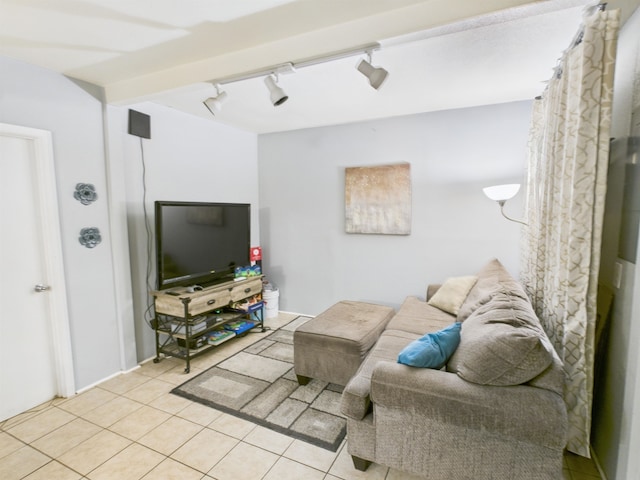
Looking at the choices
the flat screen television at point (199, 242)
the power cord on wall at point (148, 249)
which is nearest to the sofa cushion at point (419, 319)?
the flat screen television at point (199, 242)

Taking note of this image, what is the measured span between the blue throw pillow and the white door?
2.61 m

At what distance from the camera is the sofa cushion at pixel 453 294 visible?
9.82 feet

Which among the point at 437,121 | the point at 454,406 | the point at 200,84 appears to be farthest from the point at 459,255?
the point at 200,84

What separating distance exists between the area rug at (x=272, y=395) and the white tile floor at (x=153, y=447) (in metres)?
0.08

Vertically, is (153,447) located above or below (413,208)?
below

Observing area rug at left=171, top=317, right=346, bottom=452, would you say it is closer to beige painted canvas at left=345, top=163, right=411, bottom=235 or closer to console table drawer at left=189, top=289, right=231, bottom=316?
console table drawer at left=189, top=289, right=231, bottom=316

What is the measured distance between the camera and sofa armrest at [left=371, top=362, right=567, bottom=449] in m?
1.35

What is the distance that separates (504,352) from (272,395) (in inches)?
72.0

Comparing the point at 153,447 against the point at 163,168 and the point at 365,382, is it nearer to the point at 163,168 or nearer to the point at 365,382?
the point at 365,382

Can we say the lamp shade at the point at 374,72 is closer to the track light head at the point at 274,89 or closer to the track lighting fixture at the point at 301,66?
the track lighting fixture at the point at 301,66

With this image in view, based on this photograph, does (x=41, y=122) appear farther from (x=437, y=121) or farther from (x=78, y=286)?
(x=437, y=121)

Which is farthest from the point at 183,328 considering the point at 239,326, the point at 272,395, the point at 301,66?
the point at 301,66

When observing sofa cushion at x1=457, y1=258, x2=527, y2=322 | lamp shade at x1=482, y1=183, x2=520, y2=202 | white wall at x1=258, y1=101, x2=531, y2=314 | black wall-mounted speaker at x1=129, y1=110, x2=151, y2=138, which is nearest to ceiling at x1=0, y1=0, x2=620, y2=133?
black wall-mounted speaker at x1=129, y1=110, x2=151, y2=138

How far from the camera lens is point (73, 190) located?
8.17 feet
